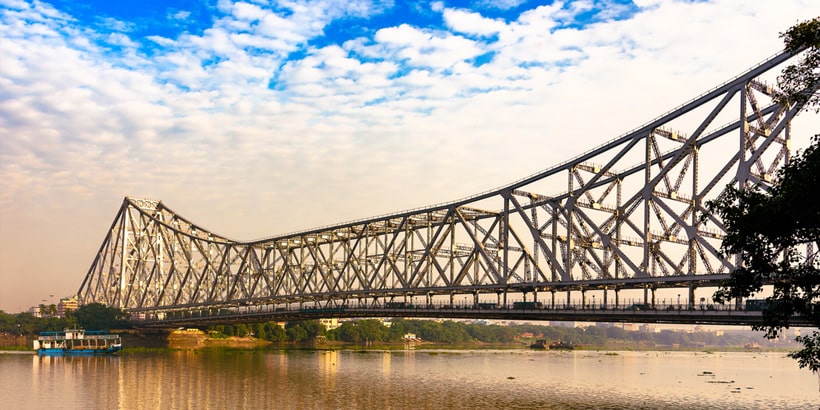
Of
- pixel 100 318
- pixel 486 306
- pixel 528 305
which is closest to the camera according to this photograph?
pixel 528 305

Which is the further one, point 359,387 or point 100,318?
point 100,318

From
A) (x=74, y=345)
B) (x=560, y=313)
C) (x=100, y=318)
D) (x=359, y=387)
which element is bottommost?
(x=74, y=345)

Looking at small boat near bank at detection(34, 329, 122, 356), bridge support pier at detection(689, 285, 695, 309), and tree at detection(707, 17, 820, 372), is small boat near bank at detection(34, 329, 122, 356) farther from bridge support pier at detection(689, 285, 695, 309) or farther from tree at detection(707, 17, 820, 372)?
tree at detection(707, 17, 820, 372)

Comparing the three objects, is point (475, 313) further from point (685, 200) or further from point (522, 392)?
point (685, 200)

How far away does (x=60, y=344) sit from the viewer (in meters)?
139

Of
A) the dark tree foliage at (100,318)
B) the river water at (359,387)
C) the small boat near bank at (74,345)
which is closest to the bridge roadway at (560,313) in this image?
the river water at (359,387)

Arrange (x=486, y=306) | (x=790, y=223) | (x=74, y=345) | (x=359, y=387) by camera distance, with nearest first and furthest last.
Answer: (x=790, y=223) → (x=359, y=387) → (x=486, y=306) → (x=74, y=345)

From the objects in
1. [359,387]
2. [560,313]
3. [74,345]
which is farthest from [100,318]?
[560,313]

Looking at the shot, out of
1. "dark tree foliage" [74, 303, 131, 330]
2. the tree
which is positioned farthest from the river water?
"dark tree foliage" [74, 303, 131, 330]

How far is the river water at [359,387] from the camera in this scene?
63.8m

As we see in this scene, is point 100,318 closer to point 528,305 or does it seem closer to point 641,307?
point 528,305

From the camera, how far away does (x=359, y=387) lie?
77.2 meters

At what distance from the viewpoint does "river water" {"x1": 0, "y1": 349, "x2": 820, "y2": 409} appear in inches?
2512

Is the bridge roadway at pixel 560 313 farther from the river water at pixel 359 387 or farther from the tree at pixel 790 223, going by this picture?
the tree at pixel 790 223
